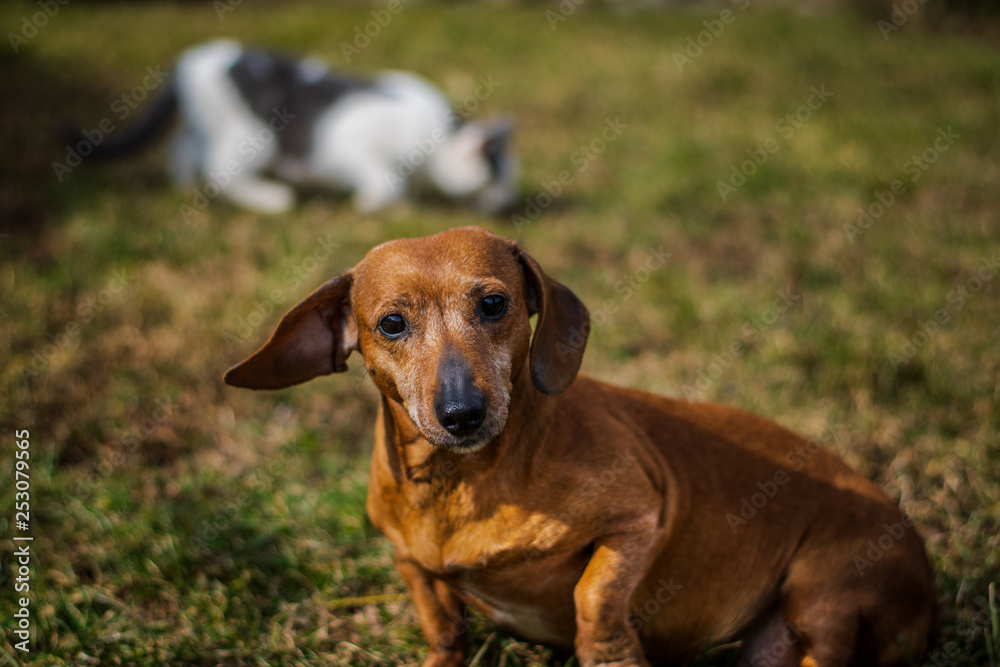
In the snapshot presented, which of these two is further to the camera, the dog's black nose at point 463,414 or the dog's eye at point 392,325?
the dog's eye at point 392,325

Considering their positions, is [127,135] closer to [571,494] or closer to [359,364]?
[359,364]

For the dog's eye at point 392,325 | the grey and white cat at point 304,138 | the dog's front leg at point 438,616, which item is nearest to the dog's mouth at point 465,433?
the dog's eye at point 392,325

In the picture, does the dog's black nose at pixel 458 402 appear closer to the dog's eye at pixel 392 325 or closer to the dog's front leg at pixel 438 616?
the dog's eye at pixel 392 325

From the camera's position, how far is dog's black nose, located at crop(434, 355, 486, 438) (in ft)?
5.75

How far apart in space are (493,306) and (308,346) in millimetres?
560

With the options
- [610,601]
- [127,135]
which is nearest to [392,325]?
[610,601]

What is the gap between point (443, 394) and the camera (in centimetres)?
178

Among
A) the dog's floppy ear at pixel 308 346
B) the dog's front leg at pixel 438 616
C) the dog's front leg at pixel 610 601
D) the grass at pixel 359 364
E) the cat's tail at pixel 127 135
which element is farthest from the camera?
the cat's tail at pixel 127 135

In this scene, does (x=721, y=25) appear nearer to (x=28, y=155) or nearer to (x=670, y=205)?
(x=670, y=205)

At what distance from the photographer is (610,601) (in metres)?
1.94

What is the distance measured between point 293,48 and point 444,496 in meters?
9.13

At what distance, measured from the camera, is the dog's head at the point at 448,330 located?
1.81 meters

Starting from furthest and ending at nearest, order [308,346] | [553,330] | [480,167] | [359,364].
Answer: [480,167] → [359,364] → [308,346] → [553,330]

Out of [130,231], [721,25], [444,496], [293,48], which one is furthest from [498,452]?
[721,25]
